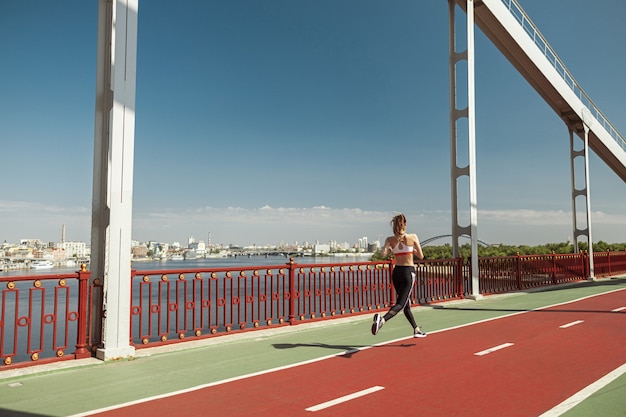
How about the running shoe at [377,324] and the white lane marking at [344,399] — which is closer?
the white lane marking at [344,399]

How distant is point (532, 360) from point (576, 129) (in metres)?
19.6

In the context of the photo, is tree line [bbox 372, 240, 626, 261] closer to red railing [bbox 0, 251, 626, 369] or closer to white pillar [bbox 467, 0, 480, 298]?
red railing [bbox 0, 251, 626, 369]

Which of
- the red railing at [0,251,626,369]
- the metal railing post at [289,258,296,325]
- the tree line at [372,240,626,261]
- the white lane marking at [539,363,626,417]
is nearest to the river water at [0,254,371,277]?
the tree line at [372,240,626,261]

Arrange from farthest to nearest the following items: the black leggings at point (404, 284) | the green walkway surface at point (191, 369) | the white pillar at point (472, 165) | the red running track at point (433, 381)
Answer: the white pillar at point (472, 165) → the black leggings at point (404, 284) → the green walkway surface at point (191, 369) → the red running track at point (433, 381)

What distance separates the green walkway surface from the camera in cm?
445

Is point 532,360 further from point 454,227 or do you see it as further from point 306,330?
point 454,227

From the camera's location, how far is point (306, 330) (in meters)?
8.94

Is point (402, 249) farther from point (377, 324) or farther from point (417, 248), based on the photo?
point (377, 324)

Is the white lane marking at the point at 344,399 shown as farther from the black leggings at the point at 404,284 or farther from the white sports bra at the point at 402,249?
the white sports bra at the point at 402,249

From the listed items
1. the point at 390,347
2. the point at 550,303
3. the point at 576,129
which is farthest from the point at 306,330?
the point at 576,129

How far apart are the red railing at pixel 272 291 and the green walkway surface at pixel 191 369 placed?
34 centimetres

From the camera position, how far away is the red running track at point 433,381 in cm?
421

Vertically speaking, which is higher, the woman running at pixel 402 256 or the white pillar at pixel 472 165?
the white pillar at pixel 472 165

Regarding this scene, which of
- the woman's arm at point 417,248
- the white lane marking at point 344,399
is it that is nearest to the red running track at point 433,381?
the white lane marking at point 344,399
